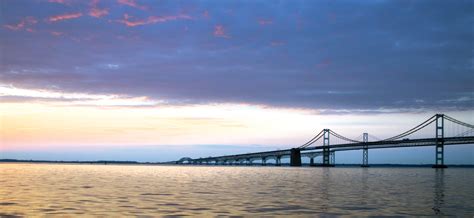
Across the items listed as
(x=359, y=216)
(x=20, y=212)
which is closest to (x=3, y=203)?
(x=20, y=212)

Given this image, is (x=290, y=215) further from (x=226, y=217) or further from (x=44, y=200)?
(x=44, y=200)

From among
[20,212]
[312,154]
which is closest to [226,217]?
[20,212]

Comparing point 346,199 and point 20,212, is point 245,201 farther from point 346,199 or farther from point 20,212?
point 20,212

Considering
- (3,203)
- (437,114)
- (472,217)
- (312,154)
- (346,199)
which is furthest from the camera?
(312,154)

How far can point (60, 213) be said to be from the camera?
2112 cm

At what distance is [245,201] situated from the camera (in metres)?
27.2

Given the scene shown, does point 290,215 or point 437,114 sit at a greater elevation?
point 437,114

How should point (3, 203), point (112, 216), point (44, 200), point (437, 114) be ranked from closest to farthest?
point (112, 216)
point (3, 203)
point (44, 200)
point (437, 114)

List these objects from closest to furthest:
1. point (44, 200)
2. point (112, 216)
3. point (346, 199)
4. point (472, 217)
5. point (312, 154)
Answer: point (112, 216) < point (472, 217) < point (44, 200) < point (346, 199) < point (312, 154)

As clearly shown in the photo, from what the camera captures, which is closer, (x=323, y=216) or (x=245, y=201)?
(x=323, y=216)

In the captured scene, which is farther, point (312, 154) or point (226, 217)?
point (312, 154)

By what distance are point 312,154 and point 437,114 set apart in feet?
171

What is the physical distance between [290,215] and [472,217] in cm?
746

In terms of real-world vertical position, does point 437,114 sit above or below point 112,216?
above
